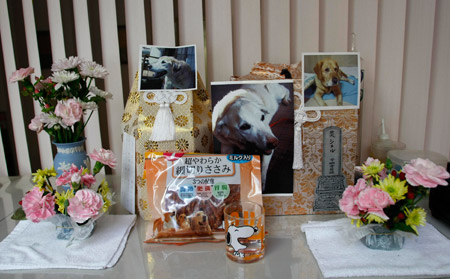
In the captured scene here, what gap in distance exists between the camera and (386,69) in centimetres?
116

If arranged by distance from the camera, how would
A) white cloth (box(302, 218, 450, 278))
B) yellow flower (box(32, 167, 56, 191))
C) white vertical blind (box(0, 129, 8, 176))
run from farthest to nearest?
white vertical blind (box(0, 129, 8, 176)), yellow flower (box(32, 167, 56, 191)), white cloth (box(302, 218, 450, 278))

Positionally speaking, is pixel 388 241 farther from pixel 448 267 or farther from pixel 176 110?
pixel 176 110

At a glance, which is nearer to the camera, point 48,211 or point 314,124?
point 48,211

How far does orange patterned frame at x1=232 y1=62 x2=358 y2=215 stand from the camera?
0.92m

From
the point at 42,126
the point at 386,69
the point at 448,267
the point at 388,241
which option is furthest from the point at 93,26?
the point at 448,267

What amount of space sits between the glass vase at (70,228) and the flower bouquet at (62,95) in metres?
0.22

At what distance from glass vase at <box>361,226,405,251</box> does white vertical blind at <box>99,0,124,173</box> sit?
2.69ft

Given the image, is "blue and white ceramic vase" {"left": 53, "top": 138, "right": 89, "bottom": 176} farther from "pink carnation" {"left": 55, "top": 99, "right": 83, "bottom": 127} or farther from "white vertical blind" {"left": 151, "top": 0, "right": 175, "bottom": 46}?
"white vertical blind" {"left": 151, "top": 0, "right": 175, "bottom": 46}

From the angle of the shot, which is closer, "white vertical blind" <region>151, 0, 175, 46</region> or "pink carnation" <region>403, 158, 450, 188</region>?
"pink carnation" <region>403, 158, 450, 188</region>

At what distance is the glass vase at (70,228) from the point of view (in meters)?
0.80

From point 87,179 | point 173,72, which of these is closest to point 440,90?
point 173,72

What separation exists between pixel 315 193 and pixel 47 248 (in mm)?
630

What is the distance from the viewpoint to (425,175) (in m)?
0.69

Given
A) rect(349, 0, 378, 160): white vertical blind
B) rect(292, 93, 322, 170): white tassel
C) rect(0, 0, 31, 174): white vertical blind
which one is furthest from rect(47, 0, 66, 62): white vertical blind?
rect(349, 0, 378, 160): white vertical blind
